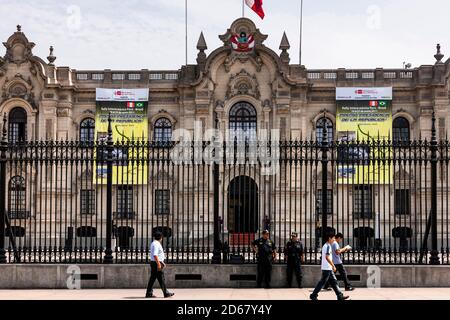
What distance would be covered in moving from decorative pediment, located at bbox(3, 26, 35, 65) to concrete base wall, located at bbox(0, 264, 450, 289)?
25.3 meters

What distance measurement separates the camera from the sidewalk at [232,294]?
1627 centimetres

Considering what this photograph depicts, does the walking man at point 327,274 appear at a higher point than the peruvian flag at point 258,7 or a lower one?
lower

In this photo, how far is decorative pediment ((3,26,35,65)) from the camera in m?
41.1

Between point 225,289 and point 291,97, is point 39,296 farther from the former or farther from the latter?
point 291,97

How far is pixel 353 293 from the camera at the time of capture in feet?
56.2

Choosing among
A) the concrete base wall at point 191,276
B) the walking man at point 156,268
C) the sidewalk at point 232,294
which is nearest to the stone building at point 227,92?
the concrete base wall at point 191,276

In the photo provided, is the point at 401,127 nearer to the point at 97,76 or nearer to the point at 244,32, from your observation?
the point at 244,32

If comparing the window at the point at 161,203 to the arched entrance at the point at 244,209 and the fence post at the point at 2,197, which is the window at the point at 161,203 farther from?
the fence post at the point at 2,197

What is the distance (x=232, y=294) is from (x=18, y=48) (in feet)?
96.1

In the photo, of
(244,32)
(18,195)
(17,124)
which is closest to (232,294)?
(18,195)

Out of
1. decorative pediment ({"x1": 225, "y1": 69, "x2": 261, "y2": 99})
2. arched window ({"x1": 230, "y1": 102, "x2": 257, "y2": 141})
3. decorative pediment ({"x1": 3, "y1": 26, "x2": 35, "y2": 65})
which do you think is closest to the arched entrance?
arched window ({"x1": 230, "y1": 102, "x2": 257, "y2": 141})

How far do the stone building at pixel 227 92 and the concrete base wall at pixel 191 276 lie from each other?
2175 cm

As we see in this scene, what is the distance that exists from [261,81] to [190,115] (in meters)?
4.72

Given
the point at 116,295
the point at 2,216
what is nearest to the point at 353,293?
the point at 116,295
